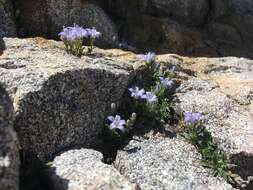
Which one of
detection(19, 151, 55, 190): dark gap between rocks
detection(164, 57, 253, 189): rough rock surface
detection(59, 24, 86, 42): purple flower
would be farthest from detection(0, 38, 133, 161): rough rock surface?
detection(164, 57, 253, 189): rough rock surface

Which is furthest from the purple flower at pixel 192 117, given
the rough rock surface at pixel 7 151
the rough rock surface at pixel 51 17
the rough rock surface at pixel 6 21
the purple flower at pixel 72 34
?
the rough rock surface at pixel 6 21

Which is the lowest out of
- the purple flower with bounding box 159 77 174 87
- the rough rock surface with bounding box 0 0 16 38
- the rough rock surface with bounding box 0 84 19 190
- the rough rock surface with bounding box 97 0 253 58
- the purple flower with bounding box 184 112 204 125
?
the rough rock surface with bounding box 97 0 253 58

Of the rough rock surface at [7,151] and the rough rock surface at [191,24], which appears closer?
the rough rock surface at [7,151]

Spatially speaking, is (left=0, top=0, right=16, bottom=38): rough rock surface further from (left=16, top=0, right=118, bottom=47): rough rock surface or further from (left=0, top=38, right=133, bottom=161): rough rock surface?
(left=0, top=38, right=133, bottom=161): rough rock surface

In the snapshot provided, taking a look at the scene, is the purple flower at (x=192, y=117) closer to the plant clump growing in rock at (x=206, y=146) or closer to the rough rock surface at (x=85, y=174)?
the plant clump growing in rock at (x=206, y=146)

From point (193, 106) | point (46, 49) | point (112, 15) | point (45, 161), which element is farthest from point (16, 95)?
point (112, 15)

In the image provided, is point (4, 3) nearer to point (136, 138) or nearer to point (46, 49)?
point (46, 49)

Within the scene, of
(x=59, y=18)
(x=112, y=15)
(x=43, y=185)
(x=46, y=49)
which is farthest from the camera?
(x=112, y=15)
